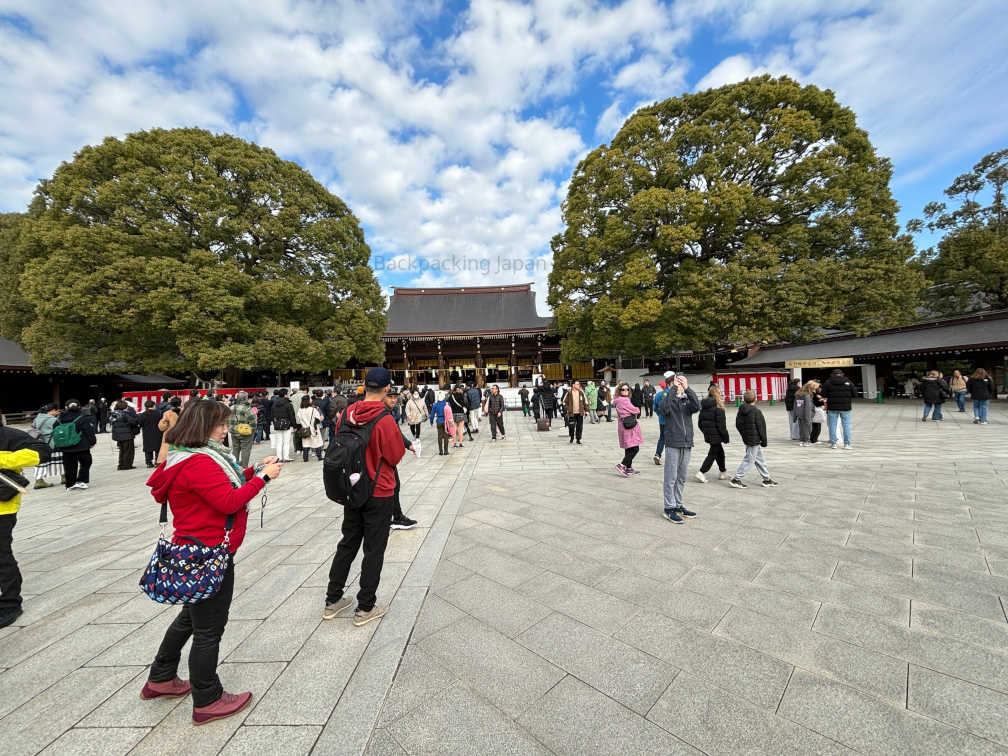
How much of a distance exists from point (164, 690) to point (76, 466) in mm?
7941

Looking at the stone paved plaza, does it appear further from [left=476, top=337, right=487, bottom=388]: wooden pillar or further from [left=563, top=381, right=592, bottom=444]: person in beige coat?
[left=476, top=337, right=487, bottom=388]: wooden pillar

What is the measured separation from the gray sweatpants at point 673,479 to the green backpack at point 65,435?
31.8ft

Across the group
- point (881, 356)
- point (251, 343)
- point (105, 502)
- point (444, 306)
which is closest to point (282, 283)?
point (251, 343)

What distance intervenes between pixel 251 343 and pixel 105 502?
40.0 ft

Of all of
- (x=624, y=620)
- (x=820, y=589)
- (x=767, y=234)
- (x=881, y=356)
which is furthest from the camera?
(x=767, y=234)

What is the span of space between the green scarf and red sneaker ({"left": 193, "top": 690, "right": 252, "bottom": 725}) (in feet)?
3.39

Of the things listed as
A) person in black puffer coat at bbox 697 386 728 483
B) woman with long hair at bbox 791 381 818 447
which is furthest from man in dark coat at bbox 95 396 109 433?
woman with long hair at bbox 791 381 818 447

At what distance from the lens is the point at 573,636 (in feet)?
8.23

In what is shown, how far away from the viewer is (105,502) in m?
6.20

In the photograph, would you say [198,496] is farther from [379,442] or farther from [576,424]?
[576,424]

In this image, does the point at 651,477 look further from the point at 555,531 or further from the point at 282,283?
the point at 282,283

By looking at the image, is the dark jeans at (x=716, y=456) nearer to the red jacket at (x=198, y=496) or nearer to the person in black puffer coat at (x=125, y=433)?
the red jacket at (x=198, y=496)

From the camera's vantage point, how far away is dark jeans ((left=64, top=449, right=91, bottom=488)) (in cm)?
696

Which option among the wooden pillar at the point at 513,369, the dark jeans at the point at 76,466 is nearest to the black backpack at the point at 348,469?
the dark jeans at the point at 76,466
